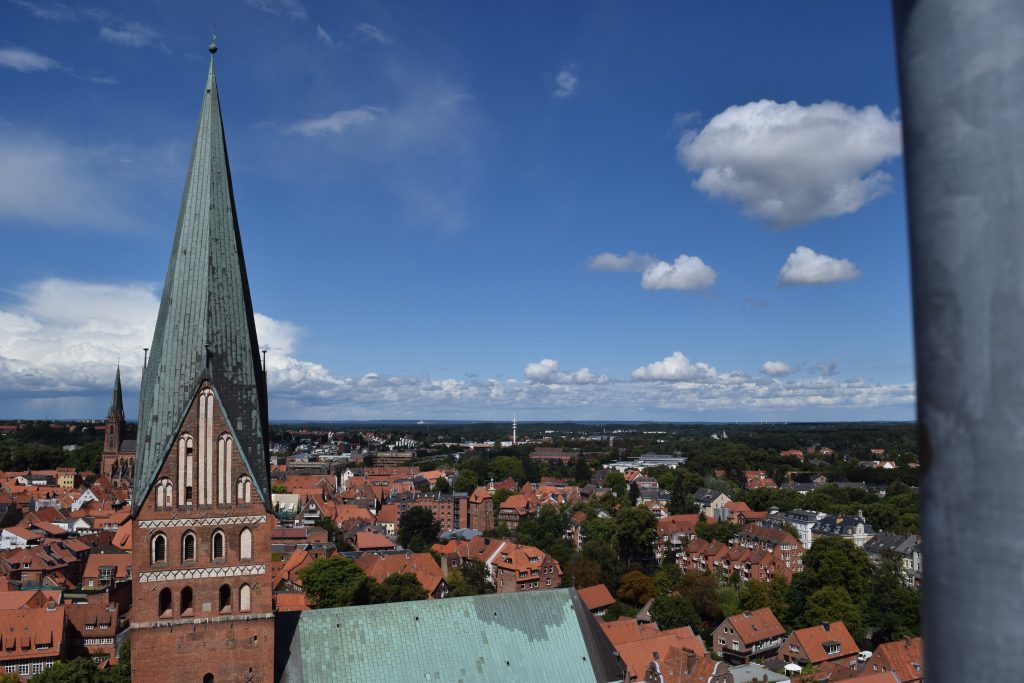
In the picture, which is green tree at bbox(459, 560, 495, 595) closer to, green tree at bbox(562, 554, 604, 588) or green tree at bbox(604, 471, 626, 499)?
green tree at bbox(562, 554, 604, 588)

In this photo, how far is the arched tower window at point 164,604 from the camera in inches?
958

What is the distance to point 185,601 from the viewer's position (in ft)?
81.3

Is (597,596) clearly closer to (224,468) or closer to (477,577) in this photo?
(477,577)

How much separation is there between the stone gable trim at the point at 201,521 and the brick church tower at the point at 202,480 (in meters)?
0.03

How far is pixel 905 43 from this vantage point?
172 cm

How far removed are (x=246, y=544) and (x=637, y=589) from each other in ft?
195

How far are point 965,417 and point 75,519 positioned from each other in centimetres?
13001

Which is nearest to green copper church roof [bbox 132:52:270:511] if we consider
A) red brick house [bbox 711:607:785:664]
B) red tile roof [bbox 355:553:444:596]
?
red brick house [bbox 711:607:785:664]

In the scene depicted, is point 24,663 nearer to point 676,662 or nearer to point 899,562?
point 676,662

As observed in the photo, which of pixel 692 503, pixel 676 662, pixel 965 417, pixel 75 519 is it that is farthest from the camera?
pixel 692 503

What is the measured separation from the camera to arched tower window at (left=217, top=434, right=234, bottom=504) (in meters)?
25.0

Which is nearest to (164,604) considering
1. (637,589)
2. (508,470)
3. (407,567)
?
(407,567)

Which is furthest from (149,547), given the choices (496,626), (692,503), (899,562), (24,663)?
(692,503)

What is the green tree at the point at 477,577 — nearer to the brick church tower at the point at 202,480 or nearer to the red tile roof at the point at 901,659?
the red tile roof at the point at 901,659
